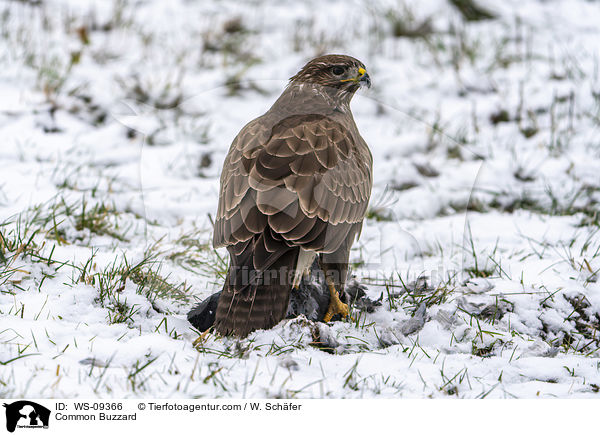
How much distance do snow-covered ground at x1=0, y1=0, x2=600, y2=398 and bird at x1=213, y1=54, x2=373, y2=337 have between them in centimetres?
20

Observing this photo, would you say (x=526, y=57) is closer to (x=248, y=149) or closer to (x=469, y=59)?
(x=469, y=59)

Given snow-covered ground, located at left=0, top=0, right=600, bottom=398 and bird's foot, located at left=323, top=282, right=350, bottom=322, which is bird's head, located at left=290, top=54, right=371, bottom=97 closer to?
snow-covered ground, located at left=0, top=0, right=600, bottom=398

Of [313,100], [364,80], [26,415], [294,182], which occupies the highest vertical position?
[364,80]

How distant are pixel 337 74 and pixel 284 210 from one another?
1.24 m

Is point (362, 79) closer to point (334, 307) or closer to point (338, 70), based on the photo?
point (338, 70)

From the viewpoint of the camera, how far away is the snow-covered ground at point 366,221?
285 cm

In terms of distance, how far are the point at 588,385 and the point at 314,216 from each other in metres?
1.43

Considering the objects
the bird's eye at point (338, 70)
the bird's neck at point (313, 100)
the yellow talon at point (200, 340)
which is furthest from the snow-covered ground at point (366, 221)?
the bird's eye at point (338, 70)

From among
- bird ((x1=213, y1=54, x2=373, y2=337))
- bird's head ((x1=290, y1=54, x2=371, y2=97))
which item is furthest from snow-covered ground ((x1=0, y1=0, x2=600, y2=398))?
bird's head ((x1=290, y1=54, x2=371, y2=97))

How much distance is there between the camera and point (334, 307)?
138 inches

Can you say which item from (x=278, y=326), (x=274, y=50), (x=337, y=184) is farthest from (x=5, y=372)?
(x=274, y=50)

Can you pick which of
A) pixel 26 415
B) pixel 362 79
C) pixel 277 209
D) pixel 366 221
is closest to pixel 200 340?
pixel 277 209

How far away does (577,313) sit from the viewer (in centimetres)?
356

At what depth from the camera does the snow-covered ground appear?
2.85 meters
